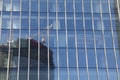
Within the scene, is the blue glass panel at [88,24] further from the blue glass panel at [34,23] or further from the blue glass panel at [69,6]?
the blue glass panel at [34,23]

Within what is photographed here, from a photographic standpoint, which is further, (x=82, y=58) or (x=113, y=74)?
(x=82, y=58)

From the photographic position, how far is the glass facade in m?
38.2

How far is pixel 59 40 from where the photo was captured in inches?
1558

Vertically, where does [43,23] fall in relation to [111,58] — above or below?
above

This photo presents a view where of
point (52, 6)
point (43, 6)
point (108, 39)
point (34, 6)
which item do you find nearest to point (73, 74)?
point (108, 39)

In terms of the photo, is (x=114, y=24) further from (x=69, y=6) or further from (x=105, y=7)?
(x=69, y=6)

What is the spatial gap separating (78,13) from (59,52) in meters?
4.91

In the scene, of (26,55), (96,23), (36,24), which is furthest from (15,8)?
(96,23)

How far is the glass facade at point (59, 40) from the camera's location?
125ft

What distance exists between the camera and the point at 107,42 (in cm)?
3966

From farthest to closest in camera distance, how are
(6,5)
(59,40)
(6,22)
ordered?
1. (6,5)
2. (6,22)
3. (59,40)

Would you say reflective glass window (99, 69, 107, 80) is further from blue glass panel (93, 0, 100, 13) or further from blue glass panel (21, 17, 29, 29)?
blue glass panel (21, 17, 29, 29)

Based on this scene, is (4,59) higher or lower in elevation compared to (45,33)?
lower

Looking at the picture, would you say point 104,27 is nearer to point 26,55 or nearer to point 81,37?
point 81,37
